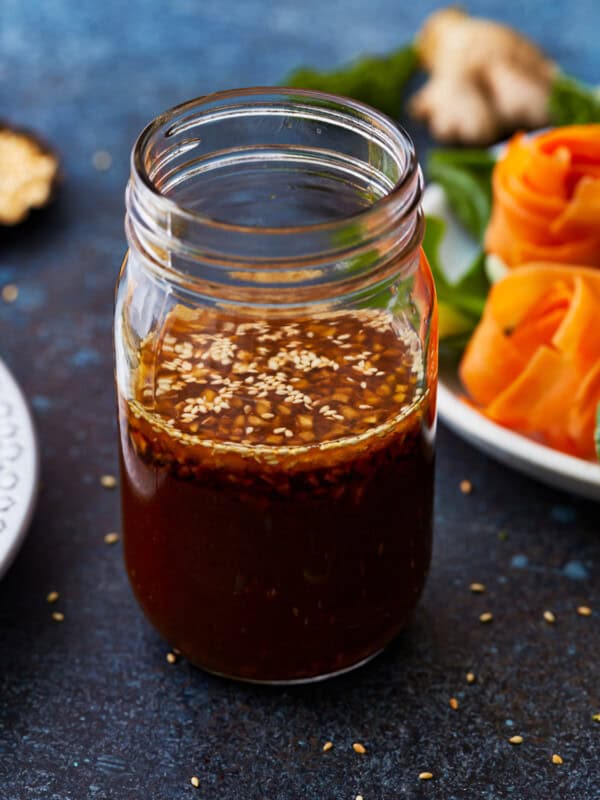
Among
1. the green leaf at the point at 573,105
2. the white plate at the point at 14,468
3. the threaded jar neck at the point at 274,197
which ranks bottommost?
the white plate at the point at 14,468

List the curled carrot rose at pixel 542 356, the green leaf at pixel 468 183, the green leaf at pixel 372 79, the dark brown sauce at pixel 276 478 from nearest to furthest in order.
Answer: the dark brown sauce at pixel 276 478, the curled carrot rose at pixel 542 356, the green leaf at pixel 468 183, the green leaf at pixel 372 79

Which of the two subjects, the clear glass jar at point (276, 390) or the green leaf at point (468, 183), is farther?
the green leaf at point (468, 183)

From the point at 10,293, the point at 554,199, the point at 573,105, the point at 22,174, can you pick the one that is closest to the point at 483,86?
the point at 573,105

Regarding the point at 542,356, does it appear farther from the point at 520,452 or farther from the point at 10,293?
the point at 10,293

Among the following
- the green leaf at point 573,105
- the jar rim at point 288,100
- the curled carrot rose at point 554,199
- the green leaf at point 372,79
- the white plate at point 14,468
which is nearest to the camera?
the jar rim at point 288,100

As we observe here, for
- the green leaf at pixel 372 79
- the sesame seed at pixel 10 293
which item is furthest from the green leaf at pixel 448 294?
the sesame seed at pixel 10 293

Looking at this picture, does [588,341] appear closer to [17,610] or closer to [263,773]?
[263,773]

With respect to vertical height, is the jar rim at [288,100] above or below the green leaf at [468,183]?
above

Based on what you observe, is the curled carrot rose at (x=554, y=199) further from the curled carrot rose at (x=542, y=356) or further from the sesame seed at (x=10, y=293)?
the sesame seed at (x=10, y=293)
